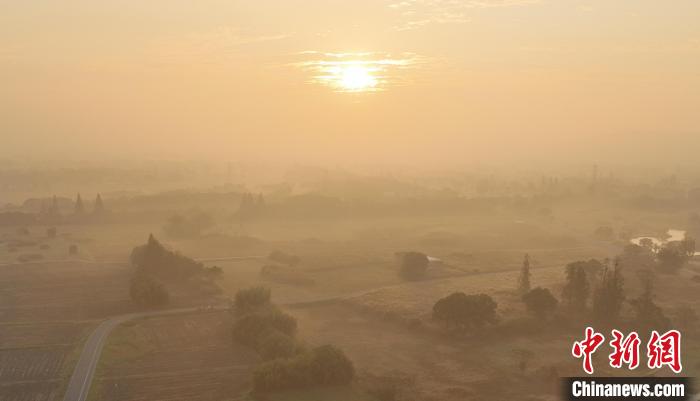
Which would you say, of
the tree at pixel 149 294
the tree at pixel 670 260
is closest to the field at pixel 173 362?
the tree at pixel 149 294

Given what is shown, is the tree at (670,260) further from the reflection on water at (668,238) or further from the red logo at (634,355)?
the red logo at (634,355)

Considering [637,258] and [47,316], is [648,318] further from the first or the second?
→ [47,316]

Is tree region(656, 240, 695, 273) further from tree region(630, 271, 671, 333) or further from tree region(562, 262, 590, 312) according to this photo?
tree region(630, 271, 671, 333)

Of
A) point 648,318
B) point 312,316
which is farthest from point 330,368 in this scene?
point 648,318

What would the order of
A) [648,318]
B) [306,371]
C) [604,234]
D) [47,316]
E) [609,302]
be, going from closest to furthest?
[306,371] < [648,318] < [609,302] < [47,316] < [604,234]

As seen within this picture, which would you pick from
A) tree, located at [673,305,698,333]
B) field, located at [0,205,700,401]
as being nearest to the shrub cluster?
field, located at [0,205,700,401]
